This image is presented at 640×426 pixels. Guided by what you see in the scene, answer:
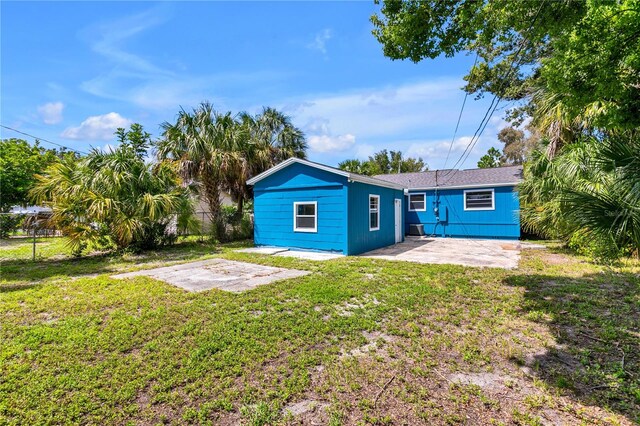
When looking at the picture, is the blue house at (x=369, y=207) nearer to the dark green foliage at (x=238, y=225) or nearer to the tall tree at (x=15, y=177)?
the dark green foliage at (x=238, y=225)

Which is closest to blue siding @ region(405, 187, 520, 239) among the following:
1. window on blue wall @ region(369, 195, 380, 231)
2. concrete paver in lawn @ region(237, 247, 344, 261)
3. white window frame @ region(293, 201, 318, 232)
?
window on blue wall @ region(369, 195, 380, 231)

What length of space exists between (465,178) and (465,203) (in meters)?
1.31

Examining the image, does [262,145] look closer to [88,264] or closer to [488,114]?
[88,264]

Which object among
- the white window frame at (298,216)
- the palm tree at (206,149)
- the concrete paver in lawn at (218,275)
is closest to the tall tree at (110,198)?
the palm tree at (206,149)

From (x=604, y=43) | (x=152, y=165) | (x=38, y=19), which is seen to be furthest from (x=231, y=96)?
(x=604, y=43)

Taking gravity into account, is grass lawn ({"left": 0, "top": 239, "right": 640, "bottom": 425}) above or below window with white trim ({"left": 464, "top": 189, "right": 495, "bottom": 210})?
below

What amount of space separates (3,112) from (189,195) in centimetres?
750

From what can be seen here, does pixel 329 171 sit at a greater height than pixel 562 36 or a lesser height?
lesser

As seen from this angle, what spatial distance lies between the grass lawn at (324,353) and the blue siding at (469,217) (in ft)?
25.7

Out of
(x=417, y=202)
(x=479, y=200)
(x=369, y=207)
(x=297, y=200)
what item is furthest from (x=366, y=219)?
(x=479, y=200)

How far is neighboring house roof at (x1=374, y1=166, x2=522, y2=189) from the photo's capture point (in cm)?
1330

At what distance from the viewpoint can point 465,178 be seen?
574 inches

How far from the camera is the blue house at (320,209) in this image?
30.5ft

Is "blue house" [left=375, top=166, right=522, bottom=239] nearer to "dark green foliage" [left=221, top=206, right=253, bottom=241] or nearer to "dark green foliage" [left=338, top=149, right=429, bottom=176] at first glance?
"dark green foliage" [left=221, top=206, right=253, bottom=241]
